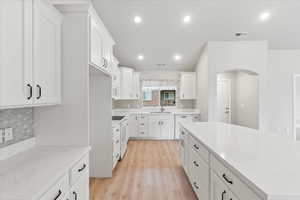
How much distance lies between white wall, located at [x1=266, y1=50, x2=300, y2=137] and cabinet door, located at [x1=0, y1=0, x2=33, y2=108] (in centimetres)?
609

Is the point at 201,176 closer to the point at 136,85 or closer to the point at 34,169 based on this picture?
the point at 34,169

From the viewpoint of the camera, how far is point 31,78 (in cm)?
133

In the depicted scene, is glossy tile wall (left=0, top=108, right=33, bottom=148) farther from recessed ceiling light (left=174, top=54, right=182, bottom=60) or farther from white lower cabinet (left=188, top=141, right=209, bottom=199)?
recessed ceiling light (left=174, top=54, right=182, bottom=60)

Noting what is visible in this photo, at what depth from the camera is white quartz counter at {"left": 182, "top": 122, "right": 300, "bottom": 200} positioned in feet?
2.97

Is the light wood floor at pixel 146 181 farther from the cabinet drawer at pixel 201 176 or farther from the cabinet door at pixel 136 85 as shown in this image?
the cabinet door at pixel 136 85

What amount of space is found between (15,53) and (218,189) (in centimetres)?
182

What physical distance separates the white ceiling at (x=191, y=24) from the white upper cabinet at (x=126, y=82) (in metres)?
0.54

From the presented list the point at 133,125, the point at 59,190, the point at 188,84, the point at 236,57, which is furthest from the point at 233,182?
the point at 188,84

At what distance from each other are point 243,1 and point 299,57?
10.7ft

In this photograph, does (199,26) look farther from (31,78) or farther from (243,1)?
(31,78)

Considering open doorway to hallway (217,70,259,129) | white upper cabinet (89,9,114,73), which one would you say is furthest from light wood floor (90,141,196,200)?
open doorway to hallway (217,70,259,129)

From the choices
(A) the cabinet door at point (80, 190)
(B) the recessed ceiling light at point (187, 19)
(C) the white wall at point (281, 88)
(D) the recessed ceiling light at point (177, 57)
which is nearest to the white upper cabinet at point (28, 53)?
(A) the cabinet door at point (80, 190)

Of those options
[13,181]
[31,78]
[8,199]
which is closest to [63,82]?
[31,78]

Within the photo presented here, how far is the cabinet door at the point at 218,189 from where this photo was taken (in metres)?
1.39
